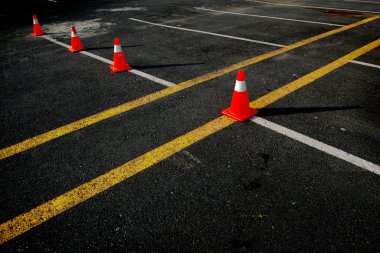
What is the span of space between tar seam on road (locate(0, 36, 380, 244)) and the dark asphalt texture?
8 centimetres

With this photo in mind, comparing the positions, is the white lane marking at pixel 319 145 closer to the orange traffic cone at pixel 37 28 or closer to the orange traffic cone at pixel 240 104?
the orange traffic cone at pixel 240 104

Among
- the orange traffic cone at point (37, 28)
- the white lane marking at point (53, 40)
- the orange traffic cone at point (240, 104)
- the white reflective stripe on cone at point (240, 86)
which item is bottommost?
the orange traffic cone at point (240, 104)

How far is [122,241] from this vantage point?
90.4 inches

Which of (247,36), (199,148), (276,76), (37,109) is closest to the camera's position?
(199,148)

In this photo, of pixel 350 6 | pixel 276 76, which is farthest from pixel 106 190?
pixel 350 6

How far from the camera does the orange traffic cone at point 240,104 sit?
12.1 ft

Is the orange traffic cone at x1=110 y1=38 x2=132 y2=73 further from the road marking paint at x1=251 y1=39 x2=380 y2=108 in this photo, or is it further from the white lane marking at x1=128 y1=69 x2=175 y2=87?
the road marking paint at x1=251 y1=39 x2=380 y2=108

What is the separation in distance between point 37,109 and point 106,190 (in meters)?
2.37

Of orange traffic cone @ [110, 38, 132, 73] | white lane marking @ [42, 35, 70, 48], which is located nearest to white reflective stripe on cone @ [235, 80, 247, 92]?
orange traffic cone @ [110, 38, 132, 73]

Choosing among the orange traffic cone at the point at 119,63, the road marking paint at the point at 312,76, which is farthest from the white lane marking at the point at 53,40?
the road marking paint at the point at 312,76

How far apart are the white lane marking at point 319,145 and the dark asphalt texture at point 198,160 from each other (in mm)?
79

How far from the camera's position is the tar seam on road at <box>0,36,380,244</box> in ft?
8.11

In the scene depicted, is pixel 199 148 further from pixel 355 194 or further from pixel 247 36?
pixel 247 36

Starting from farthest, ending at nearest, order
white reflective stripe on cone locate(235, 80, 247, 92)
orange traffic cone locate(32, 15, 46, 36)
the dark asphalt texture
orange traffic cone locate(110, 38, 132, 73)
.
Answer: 1. orange traffic cone locate(32, 15, 46, 36)
2. orange traffic cone locate(110, 38, 132, 73)
3. white reflective stripe on cone locate(235, 80, 247, 92)
4. the dark asphalt texture
